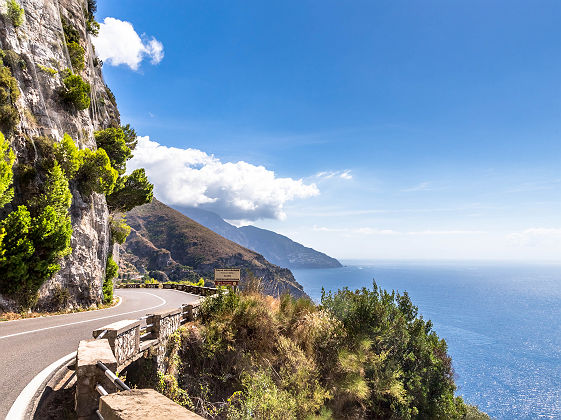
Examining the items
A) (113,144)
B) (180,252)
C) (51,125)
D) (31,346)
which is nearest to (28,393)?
(31,346)

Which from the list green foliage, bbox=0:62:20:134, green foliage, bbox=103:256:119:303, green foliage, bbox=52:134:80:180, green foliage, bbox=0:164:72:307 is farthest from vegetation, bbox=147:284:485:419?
green foliage, bbox=103:256:119:303

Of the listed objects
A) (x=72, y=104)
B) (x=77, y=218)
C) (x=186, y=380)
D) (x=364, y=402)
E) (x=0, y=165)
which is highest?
(x=72, y=104)

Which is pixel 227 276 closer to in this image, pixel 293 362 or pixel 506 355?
pixel 293 362

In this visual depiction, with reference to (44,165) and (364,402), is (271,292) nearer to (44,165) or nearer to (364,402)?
(364,402)

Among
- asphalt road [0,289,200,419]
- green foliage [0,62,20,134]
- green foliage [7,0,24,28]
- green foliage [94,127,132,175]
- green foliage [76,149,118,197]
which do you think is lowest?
asphalt road [0,289,200,419]

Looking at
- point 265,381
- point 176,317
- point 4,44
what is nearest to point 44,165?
point 4,44

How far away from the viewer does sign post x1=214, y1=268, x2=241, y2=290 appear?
15.6m

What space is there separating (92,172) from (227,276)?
1269cm

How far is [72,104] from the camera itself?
72.8ft

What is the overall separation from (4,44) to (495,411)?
3412 inches

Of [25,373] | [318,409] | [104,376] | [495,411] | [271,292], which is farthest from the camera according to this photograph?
[495,411]

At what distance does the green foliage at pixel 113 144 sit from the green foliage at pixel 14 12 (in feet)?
35.3

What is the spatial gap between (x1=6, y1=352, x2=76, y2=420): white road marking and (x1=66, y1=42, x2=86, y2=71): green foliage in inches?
1045

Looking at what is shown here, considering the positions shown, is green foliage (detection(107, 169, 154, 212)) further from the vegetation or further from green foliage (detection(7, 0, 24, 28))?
the vegetation
